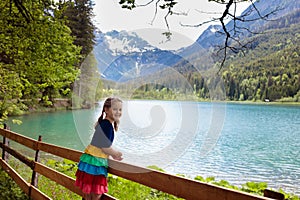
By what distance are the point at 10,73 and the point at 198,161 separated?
9505 mm

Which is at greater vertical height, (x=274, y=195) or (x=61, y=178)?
(x=274, y=195)

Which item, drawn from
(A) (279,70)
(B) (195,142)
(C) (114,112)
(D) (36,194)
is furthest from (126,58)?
(A) (279,70)

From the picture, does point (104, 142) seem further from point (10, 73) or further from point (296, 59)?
point (296, 59)

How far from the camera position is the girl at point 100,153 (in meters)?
2.61

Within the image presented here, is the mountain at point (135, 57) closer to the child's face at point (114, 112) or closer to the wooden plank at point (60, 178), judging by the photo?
the child's face at point (114, 112)

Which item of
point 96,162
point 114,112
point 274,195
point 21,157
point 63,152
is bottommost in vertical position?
point 21,157

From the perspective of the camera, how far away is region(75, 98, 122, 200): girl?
2611mm

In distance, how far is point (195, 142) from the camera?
753 inches

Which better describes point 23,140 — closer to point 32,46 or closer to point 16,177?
point 16,177

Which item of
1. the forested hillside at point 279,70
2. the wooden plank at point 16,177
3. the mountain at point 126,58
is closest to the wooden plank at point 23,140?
the wooden plank at point 16,177

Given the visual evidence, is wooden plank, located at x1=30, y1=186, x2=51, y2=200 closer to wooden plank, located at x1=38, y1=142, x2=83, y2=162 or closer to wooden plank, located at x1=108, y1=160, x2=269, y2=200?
wooden plank, located at x1=38, y1=142, x2=83, y2=162

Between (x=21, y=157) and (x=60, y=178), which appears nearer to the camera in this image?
(x=60, y=178)

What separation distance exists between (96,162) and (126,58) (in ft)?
3.77

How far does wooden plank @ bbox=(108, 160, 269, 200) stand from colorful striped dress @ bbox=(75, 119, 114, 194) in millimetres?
96
